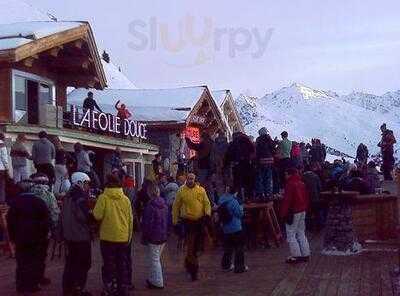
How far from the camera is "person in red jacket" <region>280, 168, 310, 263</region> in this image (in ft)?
50.1

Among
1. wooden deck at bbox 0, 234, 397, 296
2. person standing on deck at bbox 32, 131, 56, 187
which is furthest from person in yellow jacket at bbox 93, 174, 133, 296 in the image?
person standing on deck at bbox 32, 131, 56, 187

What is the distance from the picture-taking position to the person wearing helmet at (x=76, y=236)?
11281mm

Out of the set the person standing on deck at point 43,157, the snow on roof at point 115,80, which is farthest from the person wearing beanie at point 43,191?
the snow on roof at point 115,80

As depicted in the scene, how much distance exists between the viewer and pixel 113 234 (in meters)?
11.2

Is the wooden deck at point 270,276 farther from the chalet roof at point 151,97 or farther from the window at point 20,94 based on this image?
the chalet roof at point 151,97

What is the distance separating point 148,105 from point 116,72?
2302 cm

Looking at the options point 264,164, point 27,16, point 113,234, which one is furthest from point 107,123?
point 27,16

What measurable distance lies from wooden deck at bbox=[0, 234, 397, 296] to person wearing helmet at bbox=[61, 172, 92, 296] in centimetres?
70

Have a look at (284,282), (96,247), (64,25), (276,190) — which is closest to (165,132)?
(64,25)

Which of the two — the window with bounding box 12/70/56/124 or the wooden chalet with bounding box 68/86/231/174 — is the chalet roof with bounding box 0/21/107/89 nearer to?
the window with bounding box 12/70/56/124

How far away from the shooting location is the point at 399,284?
12.1m

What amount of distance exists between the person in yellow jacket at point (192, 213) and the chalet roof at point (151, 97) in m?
22.1

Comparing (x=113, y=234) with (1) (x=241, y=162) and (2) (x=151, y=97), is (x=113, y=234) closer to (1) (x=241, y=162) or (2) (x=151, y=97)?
(1) (x=241, y=162)

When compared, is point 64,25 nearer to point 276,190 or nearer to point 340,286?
point 276,190
